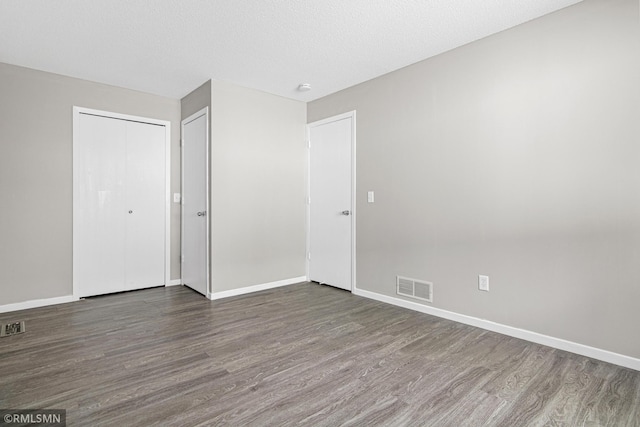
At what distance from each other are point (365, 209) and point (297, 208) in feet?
3.64

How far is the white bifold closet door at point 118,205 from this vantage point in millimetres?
3777

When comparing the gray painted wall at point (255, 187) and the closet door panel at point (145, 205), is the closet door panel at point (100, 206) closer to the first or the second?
the closet door panel at point (145, 205)

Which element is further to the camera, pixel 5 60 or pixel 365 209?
pixel 365 209

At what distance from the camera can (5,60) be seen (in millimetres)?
3236

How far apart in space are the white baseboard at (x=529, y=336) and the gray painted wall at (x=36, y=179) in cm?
371

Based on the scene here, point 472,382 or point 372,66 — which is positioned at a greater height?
point 372,66

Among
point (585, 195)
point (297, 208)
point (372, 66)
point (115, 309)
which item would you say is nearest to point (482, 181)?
point (585, 195)

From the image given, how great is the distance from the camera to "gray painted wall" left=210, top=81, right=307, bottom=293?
3824mm

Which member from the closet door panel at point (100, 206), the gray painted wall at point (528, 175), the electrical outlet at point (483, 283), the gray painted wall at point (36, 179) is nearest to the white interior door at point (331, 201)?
the gray painted wall at point (528, 175)

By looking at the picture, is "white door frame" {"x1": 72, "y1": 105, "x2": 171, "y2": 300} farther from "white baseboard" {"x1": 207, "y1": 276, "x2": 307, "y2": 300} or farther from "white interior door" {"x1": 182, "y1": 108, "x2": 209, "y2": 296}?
"white baseboard" {"x1": 207, "y1": 276, "x2": 307, "y2": 300}

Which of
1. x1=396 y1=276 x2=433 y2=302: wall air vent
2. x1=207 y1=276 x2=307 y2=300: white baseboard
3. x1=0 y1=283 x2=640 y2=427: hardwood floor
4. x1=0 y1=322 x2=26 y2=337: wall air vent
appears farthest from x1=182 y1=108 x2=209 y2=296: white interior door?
x1=396 y1=276 x2=433 y2=302: wall air vent

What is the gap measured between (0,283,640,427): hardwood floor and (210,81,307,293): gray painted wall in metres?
0.98

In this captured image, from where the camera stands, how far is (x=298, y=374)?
2.11 m

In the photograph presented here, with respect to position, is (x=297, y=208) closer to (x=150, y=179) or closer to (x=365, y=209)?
(x=365, y=209)
